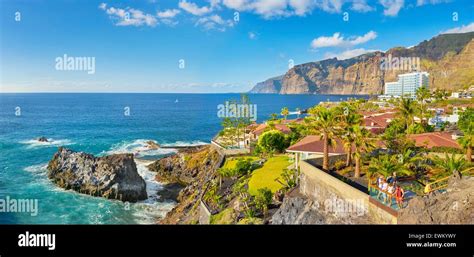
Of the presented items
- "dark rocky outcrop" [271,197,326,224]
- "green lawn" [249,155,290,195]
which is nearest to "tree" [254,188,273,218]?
"dark rocky outcrop" [271,197,326,224]

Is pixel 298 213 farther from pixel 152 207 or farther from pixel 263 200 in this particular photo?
pixel 152 207

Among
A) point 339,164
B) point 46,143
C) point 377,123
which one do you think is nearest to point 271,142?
point 339,164

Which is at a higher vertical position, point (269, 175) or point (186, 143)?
point (269, 175)

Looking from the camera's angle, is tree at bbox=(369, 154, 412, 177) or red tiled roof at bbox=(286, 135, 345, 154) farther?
red tiled roof at bbox=(286, 135, 345, 154)

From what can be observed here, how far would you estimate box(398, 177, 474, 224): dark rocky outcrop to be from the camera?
12695mm

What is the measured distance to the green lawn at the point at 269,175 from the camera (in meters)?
27.8

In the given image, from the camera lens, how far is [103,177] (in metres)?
42.1

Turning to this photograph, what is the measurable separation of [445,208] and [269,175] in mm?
18431

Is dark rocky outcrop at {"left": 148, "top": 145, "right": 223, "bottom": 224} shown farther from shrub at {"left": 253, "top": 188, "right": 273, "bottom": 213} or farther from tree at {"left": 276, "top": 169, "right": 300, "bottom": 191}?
shrub at {"left": 253, "top": 188, "right": 273, "bottom": 213}

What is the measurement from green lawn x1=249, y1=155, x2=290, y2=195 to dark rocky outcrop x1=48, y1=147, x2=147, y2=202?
16.3m

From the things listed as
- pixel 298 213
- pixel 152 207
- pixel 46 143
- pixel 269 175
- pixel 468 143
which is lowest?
pixel 152 207

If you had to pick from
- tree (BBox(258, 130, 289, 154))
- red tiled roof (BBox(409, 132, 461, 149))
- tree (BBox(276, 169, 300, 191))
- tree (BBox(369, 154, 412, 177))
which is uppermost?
red tiled roof (BBox(409, 132, 461, 149))

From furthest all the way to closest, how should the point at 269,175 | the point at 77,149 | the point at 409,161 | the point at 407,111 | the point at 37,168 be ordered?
1. the point at 77,149
2. the point at 37,168
3. the point at 407,111
4. the point at 269,175
5. the point at 409,161
